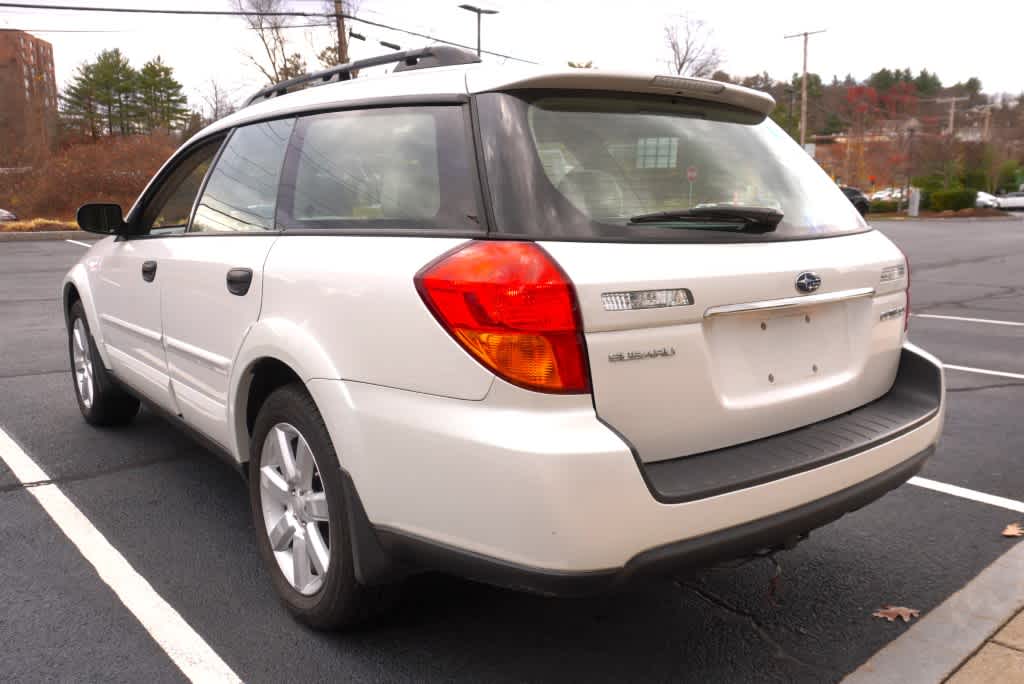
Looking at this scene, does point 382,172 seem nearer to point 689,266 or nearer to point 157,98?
point 689,266

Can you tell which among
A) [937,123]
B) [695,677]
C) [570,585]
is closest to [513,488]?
[570,585]

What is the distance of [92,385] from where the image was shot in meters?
4.99

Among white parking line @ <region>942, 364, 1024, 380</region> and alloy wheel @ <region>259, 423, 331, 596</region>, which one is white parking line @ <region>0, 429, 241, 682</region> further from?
white parking line @ <region>942, 364, 1024, 380</region>

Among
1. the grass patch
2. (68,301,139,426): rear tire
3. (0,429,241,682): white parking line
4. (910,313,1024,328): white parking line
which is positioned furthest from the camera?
the grass patch

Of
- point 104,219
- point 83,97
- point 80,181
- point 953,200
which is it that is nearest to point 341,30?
point 80,181

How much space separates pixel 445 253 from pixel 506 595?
143cm

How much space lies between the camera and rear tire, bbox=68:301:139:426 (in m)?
4.85

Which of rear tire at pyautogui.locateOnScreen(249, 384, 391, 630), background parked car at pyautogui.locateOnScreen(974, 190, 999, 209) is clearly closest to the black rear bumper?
rear tire at pyautogui.locateOnScreen(249, 384, 391, 630)

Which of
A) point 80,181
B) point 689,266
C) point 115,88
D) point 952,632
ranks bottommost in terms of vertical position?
point 952,632

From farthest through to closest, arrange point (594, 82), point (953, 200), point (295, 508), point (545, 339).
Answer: point (953, 200) < point (295, 508) < point (594, 82) < point (545, 339)

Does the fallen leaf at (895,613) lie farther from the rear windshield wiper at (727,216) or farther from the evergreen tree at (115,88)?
the evergreen tree at (115,88)

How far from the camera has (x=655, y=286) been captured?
2.14m

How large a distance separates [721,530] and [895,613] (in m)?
1.15

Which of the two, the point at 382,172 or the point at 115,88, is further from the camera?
the point at 115,88
